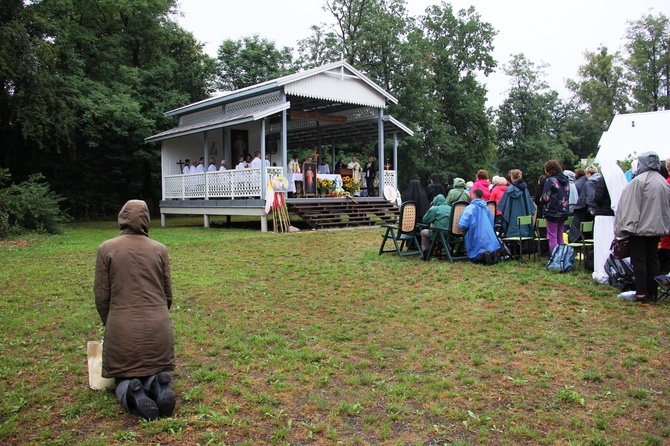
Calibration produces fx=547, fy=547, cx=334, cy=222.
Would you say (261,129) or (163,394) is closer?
(163,394)

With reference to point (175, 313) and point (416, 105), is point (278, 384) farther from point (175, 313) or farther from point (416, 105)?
point (416, 105)

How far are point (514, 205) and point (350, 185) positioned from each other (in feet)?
35.9

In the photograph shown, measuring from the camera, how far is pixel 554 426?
3656mm

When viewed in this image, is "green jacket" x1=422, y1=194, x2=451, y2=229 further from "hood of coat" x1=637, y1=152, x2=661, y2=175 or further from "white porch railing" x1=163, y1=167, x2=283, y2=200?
"white porch railing" x1=163, y1=167, x2=283, y2=200

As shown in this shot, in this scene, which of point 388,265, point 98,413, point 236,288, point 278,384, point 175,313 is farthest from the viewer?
point 388,265

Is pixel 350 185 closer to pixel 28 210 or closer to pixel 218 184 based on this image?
pixel 218 184

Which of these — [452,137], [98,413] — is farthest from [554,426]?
[452,137]

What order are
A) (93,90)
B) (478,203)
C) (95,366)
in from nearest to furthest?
(95,366) → (478,203) → (93,90)

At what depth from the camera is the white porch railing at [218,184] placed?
1769 centimetres

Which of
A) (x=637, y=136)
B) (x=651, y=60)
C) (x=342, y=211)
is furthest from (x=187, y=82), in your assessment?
(x=651, y=60)

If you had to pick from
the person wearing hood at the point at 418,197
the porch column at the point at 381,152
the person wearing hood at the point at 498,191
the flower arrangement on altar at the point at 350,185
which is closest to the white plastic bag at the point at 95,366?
the person wearing hood at the point at 418,197

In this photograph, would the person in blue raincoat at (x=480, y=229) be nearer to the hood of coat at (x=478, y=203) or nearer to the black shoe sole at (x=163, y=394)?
the hood of coat at (x=478, y=203)

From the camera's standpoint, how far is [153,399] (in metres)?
3.96

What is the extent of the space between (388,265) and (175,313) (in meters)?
4.20
